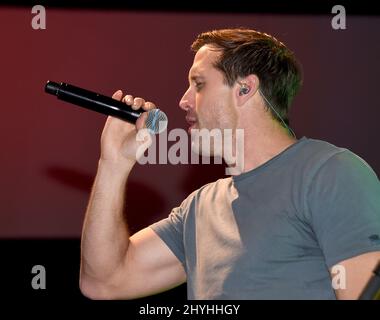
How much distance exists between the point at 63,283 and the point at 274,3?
4.82ft

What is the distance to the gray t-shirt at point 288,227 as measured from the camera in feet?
4.25

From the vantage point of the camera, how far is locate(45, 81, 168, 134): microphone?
58.5 inches

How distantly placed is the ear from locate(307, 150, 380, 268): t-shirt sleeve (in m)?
0.38

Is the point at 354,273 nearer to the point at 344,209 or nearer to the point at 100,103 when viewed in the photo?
the point at 344,209

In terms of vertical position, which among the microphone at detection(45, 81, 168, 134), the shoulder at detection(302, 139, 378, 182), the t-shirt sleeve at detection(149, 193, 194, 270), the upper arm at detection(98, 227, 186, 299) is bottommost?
the upper arm at detection(98, 227, 186, 299)

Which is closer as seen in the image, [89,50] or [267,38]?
[267,38]

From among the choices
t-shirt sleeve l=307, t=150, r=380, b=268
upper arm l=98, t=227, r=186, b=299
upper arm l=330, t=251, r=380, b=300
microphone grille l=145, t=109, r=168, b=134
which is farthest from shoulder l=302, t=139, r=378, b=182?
upper arm l=98, t=227, r=186, b=299

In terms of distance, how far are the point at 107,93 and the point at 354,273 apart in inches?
62.9

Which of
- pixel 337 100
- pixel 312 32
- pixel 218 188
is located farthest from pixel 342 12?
pixel 218 188

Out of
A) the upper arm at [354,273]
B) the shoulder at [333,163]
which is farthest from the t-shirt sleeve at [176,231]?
the upper arm at [354,273]

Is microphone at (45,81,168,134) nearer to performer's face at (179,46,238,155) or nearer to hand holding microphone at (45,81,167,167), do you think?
hand holding microphone at (45,81,167,167)

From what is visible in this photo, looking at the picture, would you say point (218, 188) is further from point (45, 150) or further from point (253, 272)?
point (45, 150)

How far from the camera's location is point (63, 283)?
2475 mm

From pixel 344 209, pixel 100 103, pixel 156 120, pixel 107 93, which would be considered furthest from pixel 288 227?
pixel 107 93
